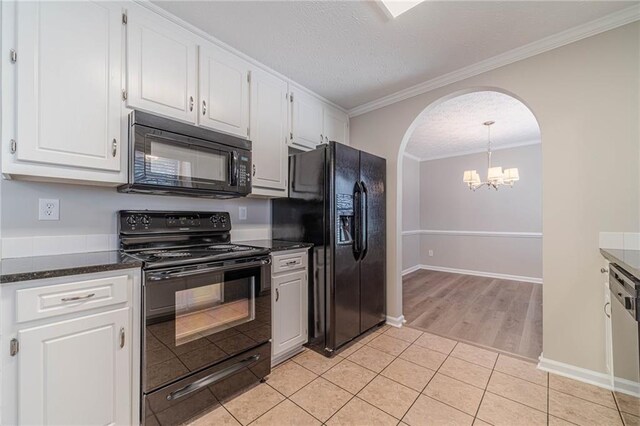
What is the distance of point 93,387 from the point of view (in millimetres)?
1234

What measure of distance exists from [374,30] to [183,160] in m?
1.61

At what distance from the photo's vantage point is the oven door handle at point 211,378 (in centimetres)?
147

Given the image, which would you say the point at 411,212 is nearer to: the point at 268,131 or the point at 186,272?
the point at 268,131

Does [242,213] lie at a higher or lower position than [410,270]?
higher

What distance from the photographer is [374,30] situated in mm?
1903

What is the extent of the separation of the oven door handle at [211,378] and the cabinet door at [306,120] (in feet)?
6.15

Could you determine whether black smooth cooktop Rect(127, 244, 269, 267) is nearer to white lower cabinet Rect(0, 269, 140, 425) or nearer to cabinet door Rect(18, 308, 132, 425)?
white lower cabinet Rect(0, 269, 140, 425)

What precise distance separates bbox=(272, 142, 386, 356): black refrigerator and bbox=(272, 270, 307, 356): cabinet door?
0.36ft

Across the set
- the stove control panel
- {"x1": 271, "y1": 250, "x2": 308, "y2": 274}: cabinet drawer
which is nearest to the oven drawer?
{"x1": 271, "y1": 250, "x2": 308, "y2": 274}: cabinet drawer

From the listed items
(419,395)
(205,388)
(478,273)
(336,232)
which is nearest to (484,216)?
(478,273)

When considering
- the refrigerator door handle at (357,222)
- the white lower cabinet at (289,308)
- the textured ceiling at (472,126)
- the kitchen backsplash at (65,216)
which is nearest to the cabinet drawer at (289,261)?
the white lower cabinet at (289,308)

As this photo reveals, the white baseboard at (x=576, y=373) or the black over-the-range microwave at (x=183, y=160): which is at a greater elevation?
the black over-the-range microwave at (x=183, y=160)

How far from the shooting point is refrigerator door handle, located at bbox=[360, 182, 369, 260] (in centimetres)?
253

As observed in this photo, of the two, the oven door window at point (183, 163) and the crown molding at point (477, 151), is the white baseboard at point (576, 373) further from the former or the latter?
the crown molding at point (477, 151)
